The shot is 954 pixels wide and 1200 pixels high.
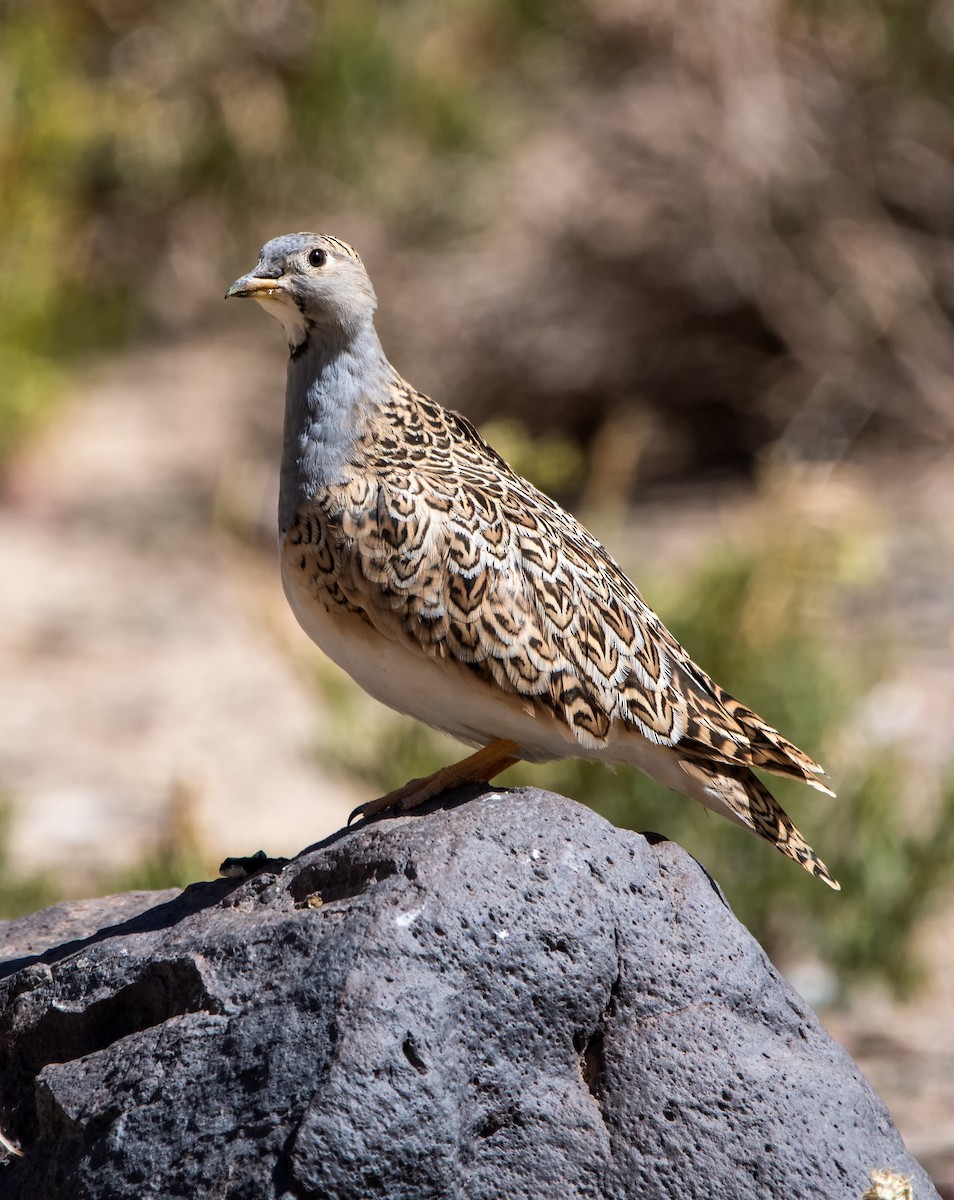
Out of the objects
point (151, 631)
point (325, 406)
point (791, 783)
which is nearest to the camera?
point (325, 406)

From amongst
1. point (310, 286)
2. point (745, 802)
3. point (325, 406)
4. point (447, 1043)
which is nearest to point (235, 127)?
point (310, 286)

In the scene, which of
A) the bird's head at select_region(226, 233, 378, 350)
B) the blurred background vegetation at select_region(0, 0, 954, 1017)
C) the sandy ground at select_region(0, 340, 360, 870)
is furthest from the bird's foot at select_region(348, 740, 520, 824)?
the blurred background vegetation at select_region(0, 0, 954, 1017)

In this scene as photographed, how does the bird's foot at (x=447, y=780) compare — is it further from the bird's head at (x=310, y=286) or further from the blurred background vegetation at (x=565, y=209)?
the blurred background vegetation at (x=565, y=209)

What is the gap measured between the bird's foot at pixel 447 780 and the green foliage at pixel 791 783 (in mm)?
3518

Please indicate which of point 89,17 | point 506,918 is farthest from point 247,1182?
point 89,17

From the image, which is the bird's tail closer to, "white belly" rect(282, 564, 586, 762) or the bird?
the bird

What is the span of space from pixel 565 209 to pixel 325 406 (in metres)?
11.8

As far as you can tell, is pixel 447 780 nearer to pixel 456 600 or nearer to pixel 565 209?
pixel 456 600

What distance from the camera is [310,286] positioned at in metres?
5.37

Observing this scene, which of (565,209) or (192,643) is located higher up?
(565,209)

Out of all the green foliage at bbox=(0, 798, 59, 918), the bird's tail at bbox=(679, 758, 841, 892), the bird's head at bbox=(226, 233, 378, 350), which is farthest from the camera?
the green foliage at bbox=(0, 798, 59, 918)

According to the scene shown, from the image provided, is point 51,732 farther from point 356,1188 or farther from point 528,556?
point 356,1188

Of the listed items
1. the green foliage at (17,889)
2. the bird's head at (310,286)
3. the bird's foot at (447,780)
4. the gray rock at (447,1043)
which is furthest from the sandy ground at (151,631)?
the gray rock at (447,1043)

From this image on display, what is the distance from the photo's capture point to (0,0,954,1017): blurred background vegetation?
15.0 metres
